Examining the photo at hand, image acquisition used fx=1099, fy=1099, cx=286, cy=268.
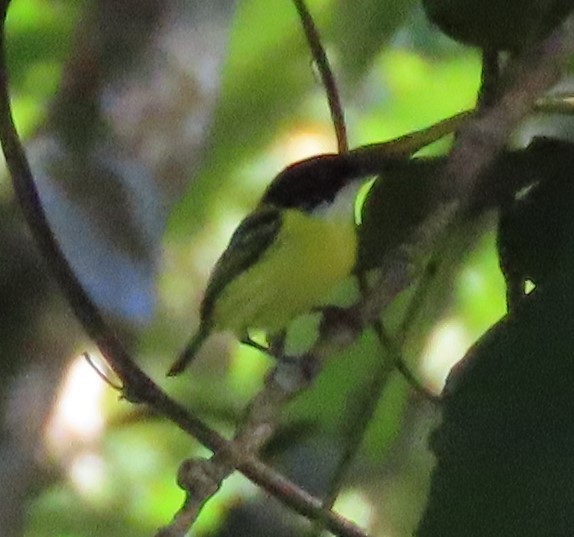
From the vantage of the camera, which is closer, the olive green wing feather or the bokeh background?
the olive green wing feather

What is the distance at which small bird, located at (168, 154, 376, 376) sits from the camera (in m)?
0.74

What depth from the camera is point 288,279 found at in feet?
2.47

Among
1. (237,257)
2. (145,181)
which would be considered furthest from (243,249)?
(145,181)

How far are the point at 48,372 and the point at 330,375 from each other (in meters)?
0.34

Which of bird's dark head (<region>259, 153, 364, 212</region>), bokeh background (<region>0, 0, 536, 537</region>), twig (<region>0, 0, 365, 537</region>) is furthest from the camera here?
bokeh background (<region>0, 0, 536, 537</region>)

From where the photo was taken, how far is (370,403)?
0.45 m

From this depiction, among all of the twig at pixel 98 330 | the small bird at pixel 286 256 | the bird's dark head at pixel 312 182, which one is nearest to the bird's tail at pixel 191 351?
the small bird at pixel 286 256

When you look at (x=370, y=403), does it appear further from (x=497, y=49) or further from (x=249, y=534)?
(x=249, y=534)

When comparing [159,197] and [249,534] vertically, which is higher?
[159,197]

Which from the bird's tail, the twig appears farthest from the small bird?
the twig

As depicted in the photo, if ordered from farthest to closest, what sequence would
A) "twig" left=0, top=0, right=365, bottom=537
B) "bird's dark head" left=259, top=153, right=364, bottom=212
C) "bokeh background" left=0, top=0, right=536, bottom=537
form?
"bokeh background" left=0, top=0, right=536, bottom=537
"bird's dark head" left=259, top=153, right=364, bottom=212
"twig" left=0, top=0, right=365, bottom=537

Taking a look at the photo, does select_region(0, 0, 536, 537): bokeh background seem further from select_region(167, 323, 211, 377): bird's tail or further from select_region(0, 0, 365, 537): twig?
select_region(0, 0, 365, 537): twig

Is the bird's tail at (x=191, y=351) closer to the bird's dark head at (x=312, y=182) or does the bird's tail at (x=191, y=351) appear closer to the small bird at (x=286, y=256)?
the small bird at (x=286, y=256)

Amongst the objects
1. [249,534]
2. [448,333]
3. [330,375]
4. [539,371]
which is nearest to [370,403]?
[539,371]
